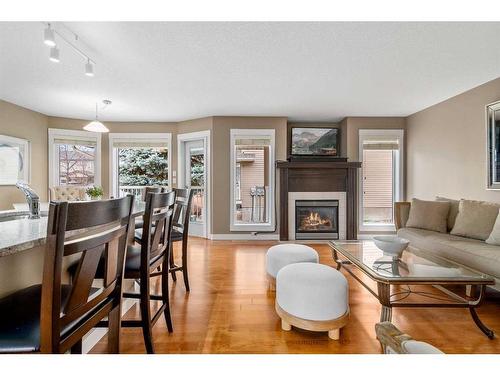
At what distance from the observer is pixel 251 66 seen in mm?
2768

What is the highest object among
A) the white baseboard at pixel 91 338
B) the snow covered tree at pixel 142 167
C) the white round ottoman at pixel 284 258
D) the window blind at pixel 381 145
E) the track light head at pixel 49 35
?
the track light head at pixel 49 35

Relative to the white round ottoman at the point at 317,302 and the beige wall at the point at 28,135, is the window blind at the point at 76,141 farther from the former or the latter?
the white round ottoman at the point at 317,302

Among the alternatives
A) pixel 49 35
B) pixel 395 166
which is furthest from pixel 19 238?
pixel 395 166

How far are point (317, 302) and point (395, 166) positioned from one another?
Result: 4.30 m

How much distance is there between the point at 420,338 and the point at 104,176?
561 cm

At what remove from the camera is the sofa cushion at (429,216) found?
3.22 m

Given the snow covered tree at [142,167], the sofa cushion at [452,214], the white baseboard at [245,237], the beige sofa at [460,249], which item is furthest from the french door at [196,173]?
the sofa cushion at [452,214]

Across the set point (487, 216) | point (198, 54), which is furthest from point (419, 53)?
point (198, 54)

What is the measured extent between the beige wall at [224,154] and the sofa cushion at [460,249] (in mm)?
2400

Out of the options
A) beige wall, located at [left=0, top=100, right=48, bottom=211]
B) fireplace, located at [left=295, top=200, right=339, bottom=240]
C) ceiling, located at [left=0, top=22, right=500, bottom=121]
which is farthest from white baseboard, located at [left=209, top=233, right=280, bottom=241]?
beige wall, located at [left=0, top=100, right=48, bottom=211]

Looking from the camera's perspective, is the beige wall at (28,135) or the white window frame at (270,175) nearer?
the beige wall at (28,135)

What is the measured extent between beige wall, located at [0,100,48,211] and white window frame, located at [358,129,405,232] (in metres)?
6.04

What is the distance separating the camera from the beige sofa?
82.9 inches

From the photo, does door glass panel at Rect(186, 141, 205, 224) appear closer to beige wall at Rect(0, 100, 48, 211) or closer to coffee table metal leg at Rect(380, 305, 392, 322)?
beige wall at Rect(0, 100, 48, 211)
